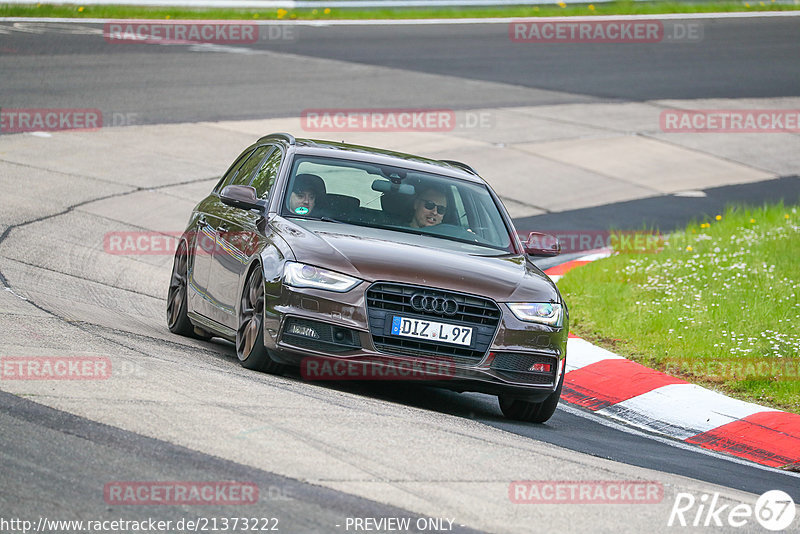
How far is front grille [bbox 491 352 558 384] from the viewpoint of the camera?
25.2ft

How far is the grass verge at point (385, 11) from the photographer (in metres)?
28.8

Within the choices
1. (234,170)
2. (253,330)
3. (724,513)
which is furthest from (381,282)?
(234,170)

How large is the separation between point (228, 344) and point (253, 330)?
2268 millimetres

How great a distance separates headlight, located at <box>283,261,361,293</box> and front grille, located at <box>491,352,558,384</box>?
1.01 meters

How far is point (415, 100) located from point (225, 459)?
1809cm

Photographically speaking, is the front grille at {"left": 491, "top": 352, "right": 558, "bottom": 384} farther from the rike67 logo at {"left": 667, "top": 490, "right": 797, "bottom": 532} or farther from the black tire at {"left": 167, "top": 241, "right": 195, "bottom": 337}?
the black tire at {"left": 167, "top": 241, "right": 195, "bottom": 337}

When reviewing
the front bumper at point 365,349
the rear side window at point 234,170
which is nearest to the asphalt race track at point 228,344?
the front bumper at point 365,349

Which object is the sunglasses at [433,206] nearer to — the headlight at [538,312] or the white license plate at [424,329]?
the headlight at [538,312]

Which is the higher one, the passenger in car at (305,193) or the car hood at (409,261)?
the passenger in car at (305,193)

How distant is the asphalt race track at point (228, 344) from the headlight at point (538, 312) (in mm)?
684

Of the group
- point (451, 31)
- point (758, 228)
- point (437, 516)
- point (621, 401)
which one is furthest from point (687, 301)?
point (451, 31)

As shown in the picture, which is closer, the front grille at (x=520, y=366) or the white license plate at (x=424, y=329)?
the white license plate at (x=424, y=329)

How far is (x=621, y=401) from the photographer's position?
9.40 m

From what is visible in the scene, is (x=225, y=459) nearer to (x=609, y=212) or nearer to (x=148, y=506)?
(x=148, y=506)
